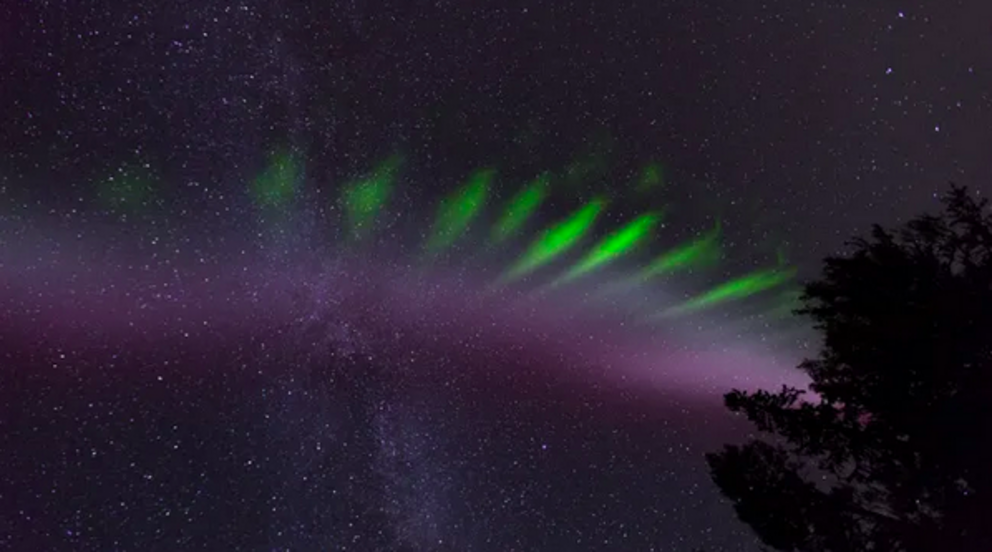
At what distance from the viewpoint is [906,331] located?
23.5 ft

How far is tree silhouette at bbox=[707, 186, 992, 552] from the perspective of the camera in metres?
6.93

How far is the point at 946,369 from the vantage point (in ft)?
23.1

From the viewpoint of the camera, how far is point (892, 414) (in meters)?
7.33

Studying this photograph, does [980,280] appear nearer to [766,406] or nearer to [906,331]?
[906,331]

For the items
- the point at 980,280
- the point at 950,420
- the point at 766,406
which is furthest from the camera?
the point at 766,406

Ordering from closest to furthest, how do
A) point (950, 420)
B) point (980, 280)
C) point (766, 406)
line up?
point (950, 420) < point (980, 280) < point (766, 406)

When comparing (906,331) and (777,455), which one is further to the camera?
(777,455)

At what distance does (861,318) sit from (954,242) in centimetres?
120

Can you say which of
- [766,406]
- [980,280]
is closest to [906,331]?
[980,280]

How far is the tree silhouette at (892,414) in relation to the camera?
22.7 ft

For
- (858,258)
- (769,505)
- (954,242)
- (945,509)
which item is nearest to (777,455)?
(769,505)

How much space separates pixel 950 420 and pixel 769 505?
1892 millimetres

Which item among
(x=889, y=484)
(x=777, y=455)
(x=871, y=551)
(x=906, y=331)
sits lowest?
(x=871, y=551)

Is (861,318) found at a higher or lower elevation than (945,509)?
higher
